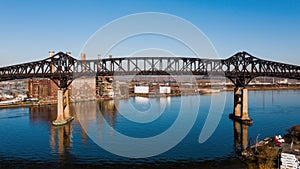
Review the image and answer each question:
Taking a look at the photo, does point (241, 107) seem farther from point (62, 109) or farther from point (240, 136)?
point (62, 109)

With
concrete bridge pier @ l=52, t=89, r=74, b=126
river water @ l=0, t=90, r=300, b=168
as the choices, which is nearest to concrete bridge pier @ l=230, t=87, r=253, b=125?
river water @ l=0, t=90, r=300, b=168

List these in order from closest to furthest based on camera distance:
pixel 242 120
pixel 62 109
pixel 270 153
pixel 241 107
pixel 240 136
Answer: pixel 270 153, pixel 240 136, pixel 242 120, pixel 62 109, pixel 241 107

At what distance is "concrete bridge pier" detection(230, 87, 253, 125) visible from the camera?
38.9 meters

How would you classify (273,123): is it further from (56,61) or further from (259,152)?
(56,61)

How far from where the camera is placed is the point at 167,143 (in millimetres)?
26812

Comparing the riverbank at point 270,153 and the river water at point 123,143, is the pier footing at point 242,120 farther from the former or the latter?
the riverbank at point 270,153

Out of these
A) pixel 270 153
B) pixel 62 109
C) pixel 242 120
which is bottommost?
pixel 242 120

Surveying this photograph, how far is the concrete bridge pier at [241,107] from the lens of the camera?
38888 millimetres

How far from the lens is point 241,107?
40969mm

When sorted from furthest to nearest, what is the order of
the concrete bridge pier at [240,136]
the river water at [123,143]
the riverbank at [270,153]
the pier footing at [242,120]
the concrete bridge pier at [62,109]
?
the concrete bridge pier at [62,109] → the pier footing at [242,120] → the concrete bridge pier at [240,136] → the river water at [123,143] → the riverbank at [270,153]

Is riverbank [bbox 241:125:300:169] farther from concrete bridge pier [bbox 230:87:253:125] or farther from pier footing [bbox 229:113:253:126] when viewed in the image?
concrete bridge pier [bbox 230:87:253:125]

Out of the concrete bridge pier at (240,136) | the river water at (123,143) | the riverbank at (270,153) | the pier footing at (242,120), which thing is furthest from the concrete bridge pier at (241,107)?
the riverbank at (270,153)

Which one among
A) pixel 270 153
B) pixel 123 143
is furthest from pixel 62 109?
pixel 270 153

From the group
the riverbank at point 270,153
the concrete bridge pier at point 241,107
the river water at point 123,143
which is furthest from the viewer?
the concrete bridge pier at point 241,107
